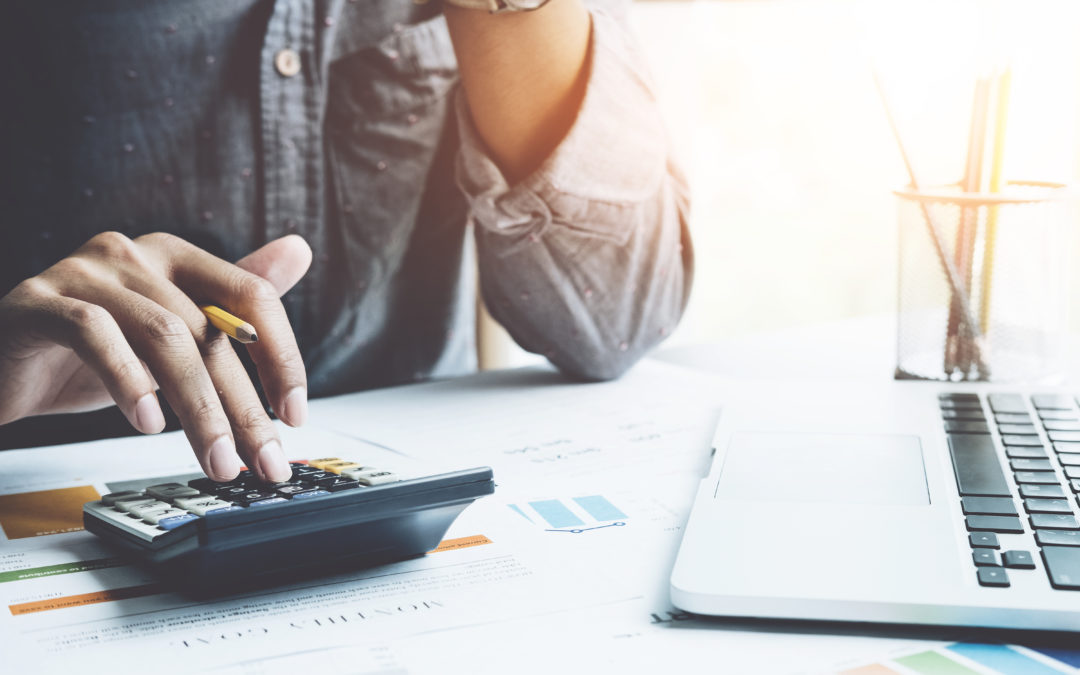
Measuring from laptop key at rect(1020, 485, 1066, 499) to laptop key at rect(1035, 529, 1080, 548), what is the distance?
0.04 m

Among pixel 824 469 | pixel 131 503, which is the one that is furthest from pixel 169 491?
pixel 824 469

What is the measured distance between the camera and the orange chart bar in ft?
1.39

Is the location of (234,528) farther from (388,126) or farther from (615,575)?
(388,126)

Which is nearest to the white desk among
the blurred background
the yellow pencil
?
the yellow pencil

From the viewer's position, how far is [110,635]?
1.14 ft

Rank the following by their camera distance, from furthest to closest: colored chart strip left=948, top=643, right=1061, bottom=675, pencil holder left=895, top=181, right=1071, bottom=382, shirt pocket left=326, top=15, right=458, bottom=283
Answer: shirt pocket left=326, top=15, right=458, bottom=283, pencil holder left=895, top=181, right=1071, bottom=382, colored chart strip left=948, top=643, right=1061, bottom=675

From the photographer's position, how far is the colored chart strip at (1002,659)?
312mm

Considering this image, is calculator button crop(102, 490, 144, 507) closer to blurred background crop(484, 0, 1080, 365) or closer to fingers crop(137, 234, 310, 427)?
fingers crop(137, 234, 310, 427)

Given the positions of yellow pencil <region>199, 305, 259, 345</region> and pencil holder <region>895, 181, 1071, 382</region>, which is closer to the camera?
yellow pencil <region>199, 305, 259, 345</region>

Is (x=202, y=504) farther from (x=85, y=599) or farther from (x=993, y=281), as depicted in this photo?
(x=993, y=281)

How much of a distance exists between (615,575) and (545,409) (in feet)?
0.94

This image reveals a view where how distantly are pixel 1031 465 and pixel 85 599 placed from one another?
0.40 metres

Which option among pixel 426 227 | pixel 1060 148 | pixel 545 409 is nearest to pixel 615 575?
pixel 545 409

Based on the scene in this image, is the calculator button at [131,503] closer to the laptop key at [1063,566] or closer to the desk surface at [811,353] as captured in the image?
the laptop key at [1063,566]
